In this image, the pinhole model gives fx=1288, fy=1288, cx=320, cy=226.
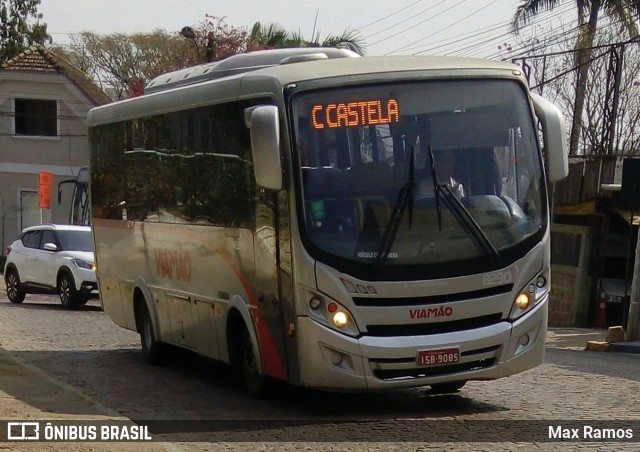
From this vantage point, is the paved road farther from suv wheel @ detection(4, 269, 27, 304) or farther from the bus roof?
suv wheel @ detection(4, 269, 27, 304)

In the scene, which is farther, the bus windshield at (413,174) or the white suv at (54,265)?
the white suv at (54,265)

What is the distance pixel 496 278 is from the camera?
10727mm

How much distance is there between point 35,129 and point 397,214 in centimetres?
4270

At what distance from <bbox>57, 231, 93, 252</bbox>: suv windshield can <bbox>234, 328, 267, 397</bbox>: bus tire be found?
49.1 feet

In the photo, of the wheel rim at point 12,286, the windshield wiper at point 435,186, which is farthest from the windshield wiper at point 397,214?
the wheel rim at point 12,286

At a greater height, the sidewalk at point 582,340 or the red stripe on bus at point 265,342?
the red stripe on bus at point 265,342

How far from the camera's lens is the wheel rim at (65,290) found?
85.9 feet

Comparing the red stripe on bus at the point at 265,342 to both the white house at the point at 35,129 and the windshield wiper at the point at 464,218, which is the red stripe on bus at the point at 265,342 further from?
the white house at the point at 35,129

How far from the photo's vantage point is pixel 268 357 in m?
11.4

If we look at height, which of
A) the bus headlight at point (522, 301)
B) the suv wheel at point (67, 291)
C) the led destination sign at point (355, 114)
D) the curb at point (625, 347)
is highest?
the led destination sign at point (355, 114)

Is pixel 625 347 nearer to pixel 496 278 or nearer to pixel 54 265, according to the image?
pixel 496 278

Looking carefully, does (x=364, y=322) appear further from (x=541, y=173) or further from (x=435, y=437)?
(x=541, y=173)

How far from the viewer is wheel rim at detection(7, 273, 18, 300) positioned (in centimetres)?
2861

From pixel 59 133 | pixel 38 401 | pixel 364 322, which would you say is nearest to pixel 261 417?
pixel 364 322
